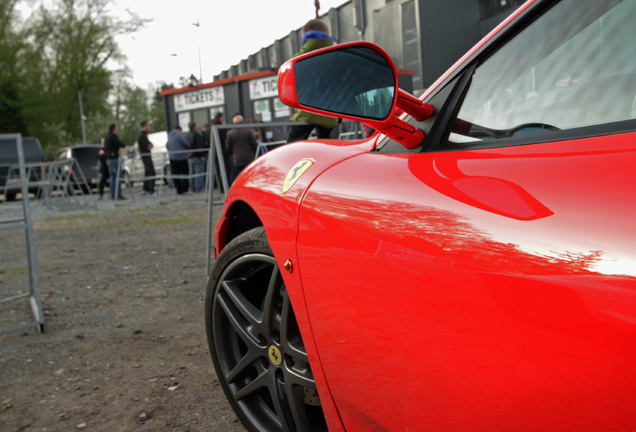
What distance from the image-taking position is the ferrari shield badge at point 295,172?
1.84 metres

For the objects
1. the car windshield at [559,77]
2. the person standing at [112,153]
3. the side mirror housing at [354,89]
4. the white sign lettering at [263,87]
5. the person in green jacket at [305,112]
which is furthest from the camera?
the white sign lettering at [263,87]

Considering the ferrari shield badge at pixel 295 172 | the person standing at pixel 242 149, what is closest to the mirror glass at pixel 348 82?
the ferrari shield badge at pixel 295 172

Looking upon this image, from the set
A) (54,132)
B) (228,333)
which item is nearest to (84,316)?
(228,333)

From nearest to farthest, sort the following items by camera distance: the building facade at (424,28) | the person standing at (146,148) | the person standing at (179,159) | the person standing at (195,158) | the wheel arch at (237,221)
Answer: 1. the building facade at (424,28)
2. the wheel arch at (237,221)
3. the person standing at (179,159)
4. the person standing at (146,148)
5. the person standing at (195,158)

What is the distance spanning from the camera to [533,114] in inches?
51.7

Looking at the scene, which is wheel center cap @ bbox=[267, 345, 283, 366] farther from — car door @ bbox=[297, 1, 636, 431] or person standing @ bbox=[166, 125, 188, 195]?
person standing @ bbox=[166, 125, 188, 195]

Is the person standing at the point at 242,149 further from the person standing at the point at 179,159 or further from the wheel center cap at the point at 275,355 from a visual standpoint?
the wheel center cap at the point at 275,355

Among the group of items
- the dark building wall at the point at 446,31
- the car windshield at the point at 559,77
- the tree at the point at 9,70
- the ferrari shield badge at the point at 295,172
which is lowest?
the ferrari shield badge at the point at 295,172

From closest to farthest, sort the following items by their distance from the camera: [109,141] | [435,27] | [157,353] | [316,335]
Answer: [316,335] → [435,27] → [157,353] → [109,141]

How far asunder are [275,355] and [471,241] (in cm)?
99

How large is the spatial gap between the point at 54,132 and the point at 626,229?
44976 millimetres

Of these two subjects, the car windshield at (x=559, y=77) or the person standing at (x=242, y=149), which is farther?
the person standing at (x=242, y=149)

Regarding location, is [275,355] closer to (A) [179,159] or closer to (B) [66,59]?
(A) [179,159]

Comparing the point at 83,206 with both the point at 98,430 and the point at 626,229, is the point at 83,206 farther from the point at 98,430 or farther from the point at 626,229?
the point at 626,229
